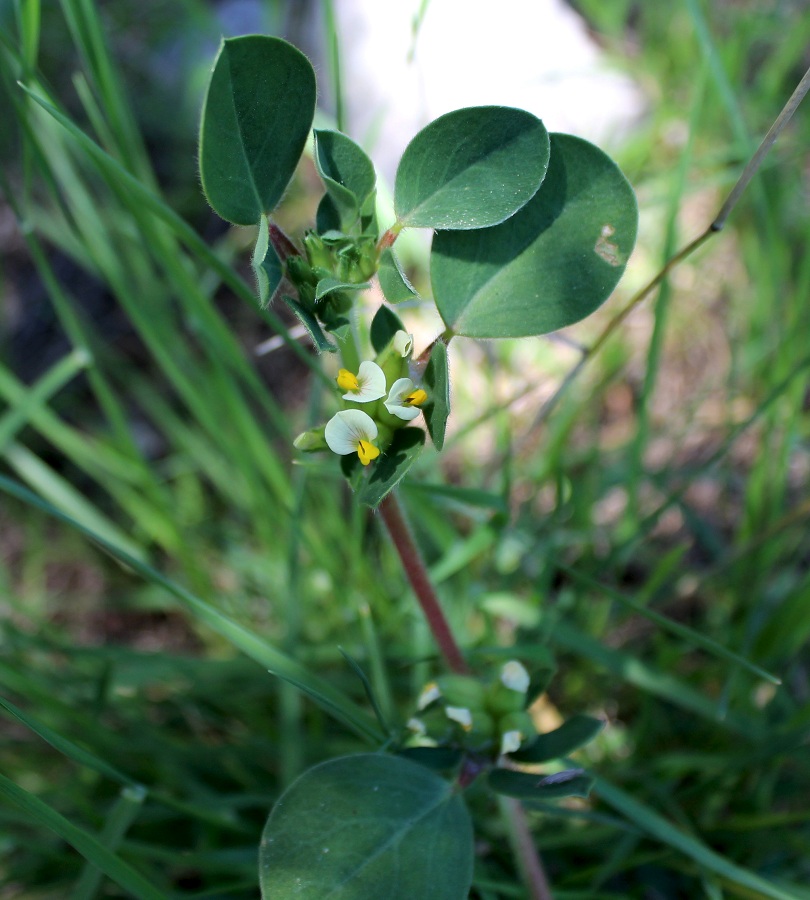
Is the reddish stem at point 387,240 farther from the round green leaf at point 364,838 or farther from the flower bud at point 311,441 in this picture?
the round green leaf at point 364,838

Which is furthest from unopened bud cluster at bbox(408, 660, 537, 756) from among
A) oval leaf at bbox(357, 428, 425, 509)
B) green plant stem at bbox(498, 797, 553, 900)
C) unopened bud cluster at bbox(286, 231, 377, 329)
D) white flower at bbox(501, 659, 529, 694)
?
unopened bud cluster at bbox(286, 231, 377, 329)

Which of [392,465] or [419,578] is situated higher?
[392,465]

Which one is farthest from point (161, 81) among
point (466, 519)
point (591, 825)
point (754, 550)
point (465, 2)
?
point (591, 825)

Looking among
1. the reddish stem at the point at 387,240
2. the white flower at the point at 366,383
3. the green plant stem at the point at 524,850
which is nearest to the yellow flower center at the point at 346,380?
the white flower at the point at 366,383

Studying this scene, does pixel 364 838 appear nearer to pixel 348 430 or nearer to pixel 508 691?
pixel 508 691

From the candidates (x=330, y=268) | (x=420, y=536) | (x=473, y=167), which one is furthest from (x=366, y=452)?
(x=420, y=536)

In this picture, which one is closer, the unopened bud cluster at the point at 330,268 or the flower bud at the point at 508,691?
the unopened bud cluster at the point at 330,268
